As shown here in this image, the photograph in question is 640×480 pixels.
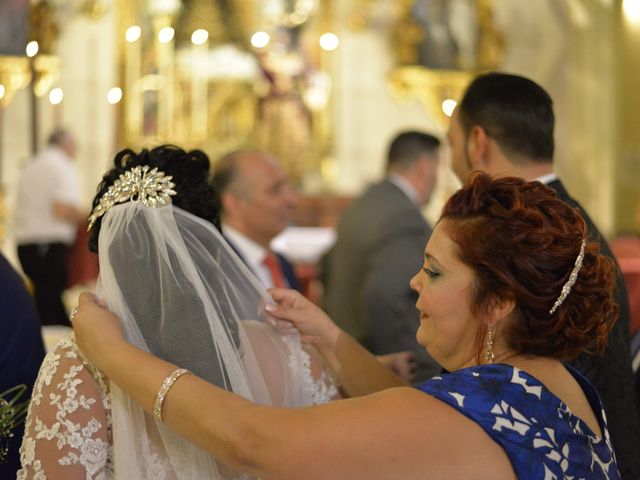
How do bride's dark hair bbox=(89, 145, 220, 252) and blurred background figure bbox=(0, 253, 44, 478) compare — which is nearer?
bride's dark hair bbox=(89, 145, 220, 252)

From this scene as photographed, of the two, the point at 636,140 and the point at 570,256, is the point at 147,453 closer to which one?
the point at 570,256

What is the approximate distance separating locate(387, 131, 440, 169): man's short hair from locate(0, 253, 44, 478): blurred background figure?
10.4 ft

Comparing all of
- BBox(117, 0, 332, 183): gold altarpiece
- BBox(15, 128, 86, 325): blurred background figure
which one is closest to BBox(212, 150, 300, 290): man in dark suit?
BBox(15, 128, 86, 325): blurred background figure

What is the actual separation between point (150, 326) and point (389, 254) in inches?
127

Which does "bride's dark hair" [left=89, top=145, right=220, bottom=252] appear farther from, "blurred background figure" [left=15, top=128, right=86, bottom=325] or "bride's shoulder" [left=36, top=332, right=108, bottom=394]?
"blurred background figure" [left=15, top=128, right=86, bottom=325]

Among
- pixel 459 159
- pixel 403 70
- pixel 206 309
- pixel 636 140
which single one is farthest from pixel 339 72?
pixel 206 309

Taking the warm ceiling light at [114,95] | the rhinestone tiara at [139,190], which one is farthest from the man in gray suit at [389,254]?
the warm ceiling light at [114,95]

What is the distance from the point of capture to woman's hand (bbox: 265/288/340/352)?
311 centimetres

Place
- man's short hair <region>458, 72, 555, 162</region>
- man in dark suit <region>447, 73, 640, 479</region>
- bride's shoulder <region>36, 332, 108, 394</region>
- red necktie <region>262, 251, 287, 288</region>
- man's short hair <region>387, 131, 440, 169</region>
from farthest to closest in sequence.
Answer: man's short hair <region>387, 131, 440, 169</region>, red necktie <region>262, 251, 287, 288</region>, man's short hair <region>458, 72, 555, 162</region>, man in dark suit <region>447, 73, 640, 479</region>, bride's shoulder <region>36, 332, 108, 394</region>

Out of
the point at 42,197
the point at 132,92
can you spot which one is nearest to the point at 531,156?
the point at 42,197

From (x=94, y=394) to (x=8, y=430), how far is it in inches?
30.0

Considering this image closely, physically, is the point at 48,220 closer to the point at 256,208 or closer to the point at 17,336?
the point at 256,208

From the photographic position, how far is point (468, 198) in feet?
7.86

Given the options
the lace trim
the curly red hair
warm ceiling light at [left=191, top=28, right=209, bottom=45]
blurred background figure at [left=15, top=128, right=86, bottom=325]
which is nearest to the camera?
the curly red hair
